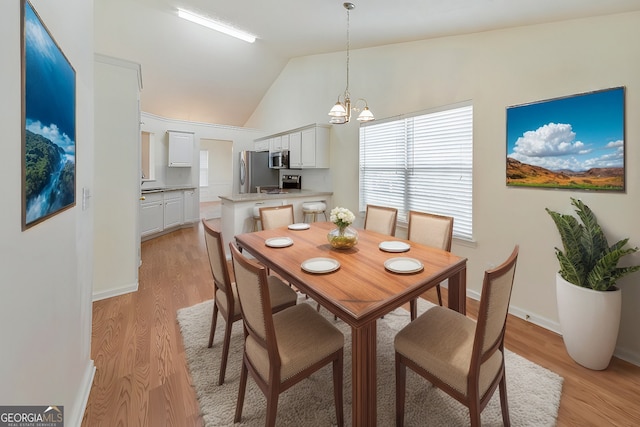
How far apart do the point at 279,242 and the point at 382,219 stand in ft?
3.98

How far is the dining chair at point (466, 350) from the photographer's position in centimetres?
116

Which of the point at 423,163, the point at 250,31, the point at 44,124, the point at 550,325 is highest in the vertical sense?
the point at 250,31

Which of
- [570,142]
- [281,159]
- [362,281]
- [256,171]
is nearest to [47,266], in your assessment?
[362,281]

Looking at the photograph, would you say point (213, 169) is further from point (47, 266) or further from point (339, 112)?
point (47, 266)

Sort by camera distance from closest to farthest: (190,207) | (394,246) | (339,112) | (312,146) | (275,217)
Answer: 1. (394,246)
2. (339,112)
3. (275,217)
4. (312,146)
5. (190,207)

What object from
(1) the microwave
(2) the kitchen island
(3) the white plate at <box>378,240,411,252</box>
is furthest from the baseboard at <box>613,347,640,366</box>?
(1) the microwave

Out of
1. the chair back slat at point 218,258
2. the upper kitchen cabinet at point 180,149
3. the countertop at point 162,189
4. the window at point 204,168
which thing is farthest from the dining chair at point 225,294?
the window at point 204,168

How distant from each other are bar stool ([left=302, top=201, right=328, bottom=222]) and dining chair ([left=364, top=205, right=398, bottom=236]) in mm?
1552

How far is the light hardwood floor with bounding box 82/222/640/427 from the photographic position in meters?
1.53

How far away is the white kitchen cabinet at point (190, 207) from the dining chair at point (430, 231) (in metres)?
5.59

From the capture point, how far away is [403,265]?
168 cm

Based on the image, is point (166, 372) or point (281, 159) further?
point (281, 159)

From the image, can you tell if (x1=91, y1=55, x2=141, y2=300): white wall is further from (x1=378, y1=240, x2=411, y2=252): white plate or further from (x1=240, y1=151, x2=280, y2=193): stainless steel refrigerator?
(x1=240, y1=151, x2=280, y2=193): stainless steel refrigerator

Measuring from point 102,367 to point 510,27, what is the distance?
4.24 m
